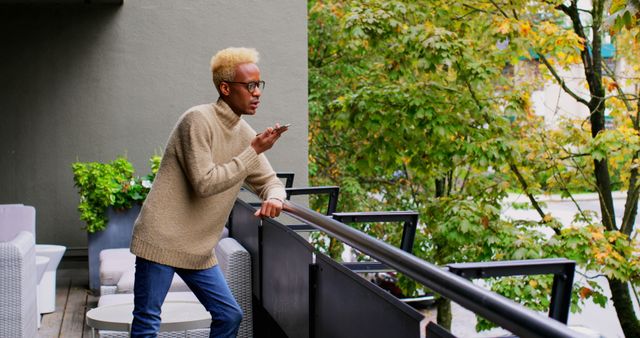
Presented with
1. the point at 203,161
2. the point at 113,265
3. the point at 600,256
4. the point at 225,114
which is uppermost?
the point at 225,114

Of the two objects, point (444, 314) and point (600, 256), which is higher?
point (600, 256)

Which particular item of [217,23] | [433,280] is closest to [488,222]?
[217,23]

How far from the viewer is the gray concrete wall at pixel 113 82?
8.16m

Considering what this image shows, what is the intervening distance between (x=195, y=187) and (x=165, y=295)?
524mm

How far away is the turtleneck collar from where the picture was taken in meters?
3.25

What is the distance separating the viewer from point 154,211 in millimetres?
3164

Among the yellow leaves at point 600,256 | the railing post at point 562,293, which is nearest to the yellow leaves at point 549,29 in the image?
the yellow leaves at point 600,256

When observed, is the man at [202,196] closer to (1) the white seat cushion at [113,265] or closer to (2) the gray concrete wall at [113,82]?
(1) the white seat cushion at [113,265]

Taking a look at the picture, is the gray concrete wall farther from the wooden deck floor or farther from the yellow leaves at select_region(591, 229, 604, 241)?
the yellow leaves at select_region(591, 229, 604, 241)

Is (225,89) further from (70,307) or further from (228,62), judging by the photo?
(70,307)

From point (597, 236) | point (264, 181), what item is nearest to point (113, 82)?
point (264, 181)

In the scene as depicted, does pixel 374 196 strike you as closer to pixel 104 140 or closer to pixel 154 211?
pixel 104 140

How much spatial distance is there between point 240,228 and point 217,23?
11.3 ft

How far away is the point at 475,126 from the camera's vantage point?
40.4ft
